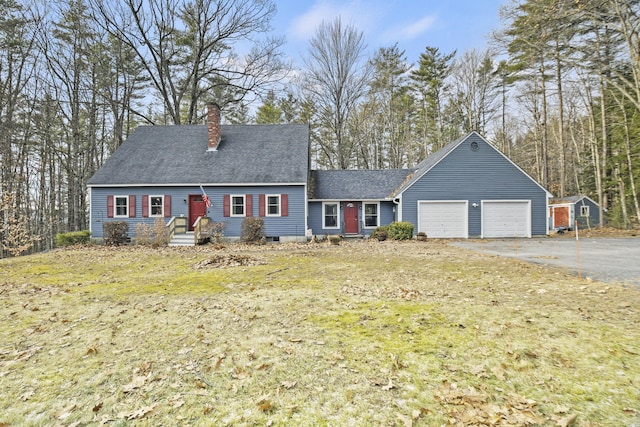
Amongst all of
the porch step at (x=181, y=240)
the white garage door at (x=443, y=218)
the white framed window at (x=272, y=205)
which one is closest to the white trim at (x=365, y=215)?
the white garage door at (x=443, y=218)

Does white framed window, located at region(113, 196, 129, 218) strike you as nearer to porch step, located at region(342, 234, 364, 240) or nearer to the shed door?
porch step, located at region(342, 234, 364, 240)

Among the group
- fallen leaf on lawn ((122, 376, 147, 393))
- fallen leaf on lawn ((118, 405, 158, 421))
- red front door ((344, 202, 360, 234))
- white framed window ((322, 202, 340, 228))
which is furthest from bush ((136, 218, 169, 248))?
fallen leaf on lawn ((118, 405, 158, 421))

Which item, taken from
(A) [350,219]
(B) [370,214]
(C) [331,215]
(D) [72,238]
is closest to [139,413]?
(C) [331,215]

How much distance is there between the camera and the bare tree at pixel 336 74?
25078mm

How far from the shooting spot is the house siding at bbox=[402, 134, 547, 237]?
1756 centimetres

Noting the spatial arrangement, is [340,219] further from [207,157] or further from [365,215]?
[207,157]

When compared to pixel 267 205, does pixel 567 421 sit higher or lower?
lower

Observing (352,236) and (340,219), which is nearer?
(352,236)

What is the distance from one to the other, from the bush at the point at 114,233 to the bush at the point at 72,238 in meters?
1.91

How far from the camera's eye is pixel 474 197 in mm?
17672

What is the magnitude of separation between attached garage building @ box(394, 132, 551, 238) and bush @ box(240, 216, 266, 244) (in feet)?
25.5

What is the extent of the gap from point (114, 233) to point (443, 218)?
1751 centimetres

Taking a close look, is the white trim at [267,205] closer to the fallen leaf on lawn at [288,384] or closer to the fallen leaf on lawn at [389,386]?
the fallen leaf on lawn at [288,384]

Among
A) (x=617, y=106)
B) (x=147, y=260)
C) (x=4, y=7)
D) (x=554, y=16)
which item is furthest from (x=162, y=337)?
(x=617, y=106)
